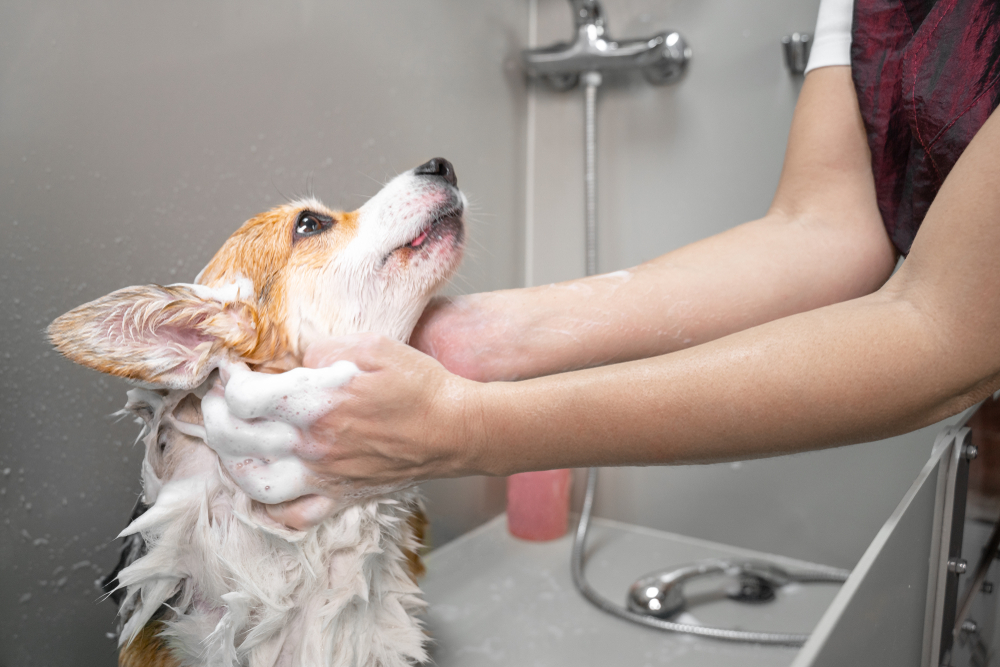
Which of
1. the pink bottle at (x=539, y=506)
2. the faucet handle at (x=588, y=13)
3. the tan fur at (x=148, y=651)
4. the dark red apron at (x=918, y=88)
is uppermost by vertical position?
the faucet handle at (x=588, y=13)

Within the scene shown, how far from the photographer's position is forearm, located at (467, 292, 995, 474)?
1.73 ft

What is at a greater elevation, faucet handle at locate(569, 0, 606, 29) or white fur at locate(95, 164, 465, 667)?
faucet handle at locate(569, 0, 606, 29)

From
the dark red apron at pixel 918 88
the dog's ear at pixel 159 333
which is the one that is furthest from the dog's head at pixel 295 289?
the dark red apron at pixel 918 88

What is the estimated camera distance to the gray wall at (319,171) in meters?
0.76

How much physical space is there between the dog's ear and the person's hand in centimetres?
9

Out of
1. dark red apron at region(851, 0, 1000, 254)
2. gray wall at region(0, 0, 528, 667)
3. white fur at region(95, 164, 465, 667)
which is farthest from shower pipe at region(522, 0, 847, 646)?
white fur at region(95, 164, 465, 667)

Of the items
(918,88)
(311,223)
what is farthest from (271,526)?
(918,88)

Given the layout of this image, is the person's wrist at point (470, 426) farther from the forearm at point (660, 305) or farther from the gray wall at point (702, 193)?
the gray wall at point (702, 193)

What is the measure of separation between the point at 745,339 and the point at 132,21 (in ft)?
2.56

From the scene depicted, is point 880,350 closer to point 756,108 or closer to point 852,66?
point 852,66

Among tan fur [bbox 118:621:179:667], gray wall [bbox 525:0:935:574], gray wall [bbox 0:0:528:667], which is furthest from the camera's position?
gray wall [bbox 525:0:935:574]

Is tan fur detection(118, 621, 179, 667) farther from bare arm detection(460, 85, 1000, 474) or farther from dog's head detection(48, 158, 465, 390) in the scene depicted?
bare arm detection(460, 85, 1000, 474)

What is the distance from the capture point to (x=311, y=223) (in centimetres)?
72

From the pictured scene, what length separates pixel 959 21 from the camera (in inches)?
27.7
